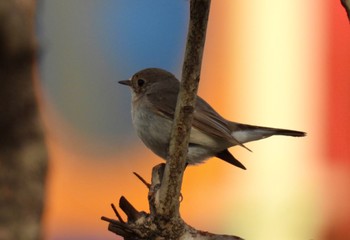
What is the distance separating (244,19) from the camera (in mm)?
4539

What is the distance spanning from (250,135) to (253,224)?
1.95m

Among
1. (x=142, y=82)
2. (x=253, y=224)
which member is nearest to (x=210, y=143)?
(x=142, y=82)

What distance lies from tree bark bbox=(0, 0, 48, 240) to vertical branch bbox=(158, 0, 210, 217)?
87cm

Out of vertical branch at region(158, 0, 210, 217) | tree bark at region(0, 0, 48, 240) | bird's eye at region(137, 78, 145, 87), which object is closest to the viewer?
vertical branch at region(158, 0, 210, 217)

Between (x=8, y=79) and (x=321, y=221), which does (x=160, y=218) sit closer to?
(x=8, y=79)

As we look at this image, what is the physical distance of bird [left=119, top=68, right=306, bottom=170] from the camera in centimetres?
244

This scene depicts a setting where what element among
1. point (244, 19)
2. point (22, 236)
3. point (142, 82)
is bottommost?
point (22, 236)

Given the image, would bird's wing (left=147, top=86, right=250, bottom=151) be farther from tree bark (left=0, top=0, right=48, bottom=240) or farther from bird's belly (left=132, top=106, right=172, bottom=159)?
tree bark (left=0, top=0, right=48, bottom=240)

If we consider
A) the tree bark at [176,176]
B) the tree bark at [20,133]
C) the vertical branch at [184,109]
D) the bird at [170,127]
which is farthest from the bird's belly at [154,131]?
the vertical branch at [184,109]

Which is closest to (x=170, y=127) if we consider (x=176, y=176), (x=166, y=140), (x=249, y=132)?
(x=166, y=140)

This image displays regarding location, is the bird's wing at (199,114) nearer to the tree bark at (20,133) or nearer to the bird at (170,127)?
the bird at (170,127)

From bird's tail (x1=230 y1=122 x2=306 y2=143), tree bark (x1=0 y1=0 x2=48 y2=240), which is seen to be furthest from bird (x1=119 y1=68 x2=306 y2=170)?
tree bark (x1=0 y1=0 x2=48 y2=240)

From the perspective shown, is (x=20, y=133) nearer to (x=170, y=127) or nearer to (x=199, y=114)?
(x=170, y=127)

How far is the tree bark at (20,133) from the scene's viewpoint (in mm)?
2396
